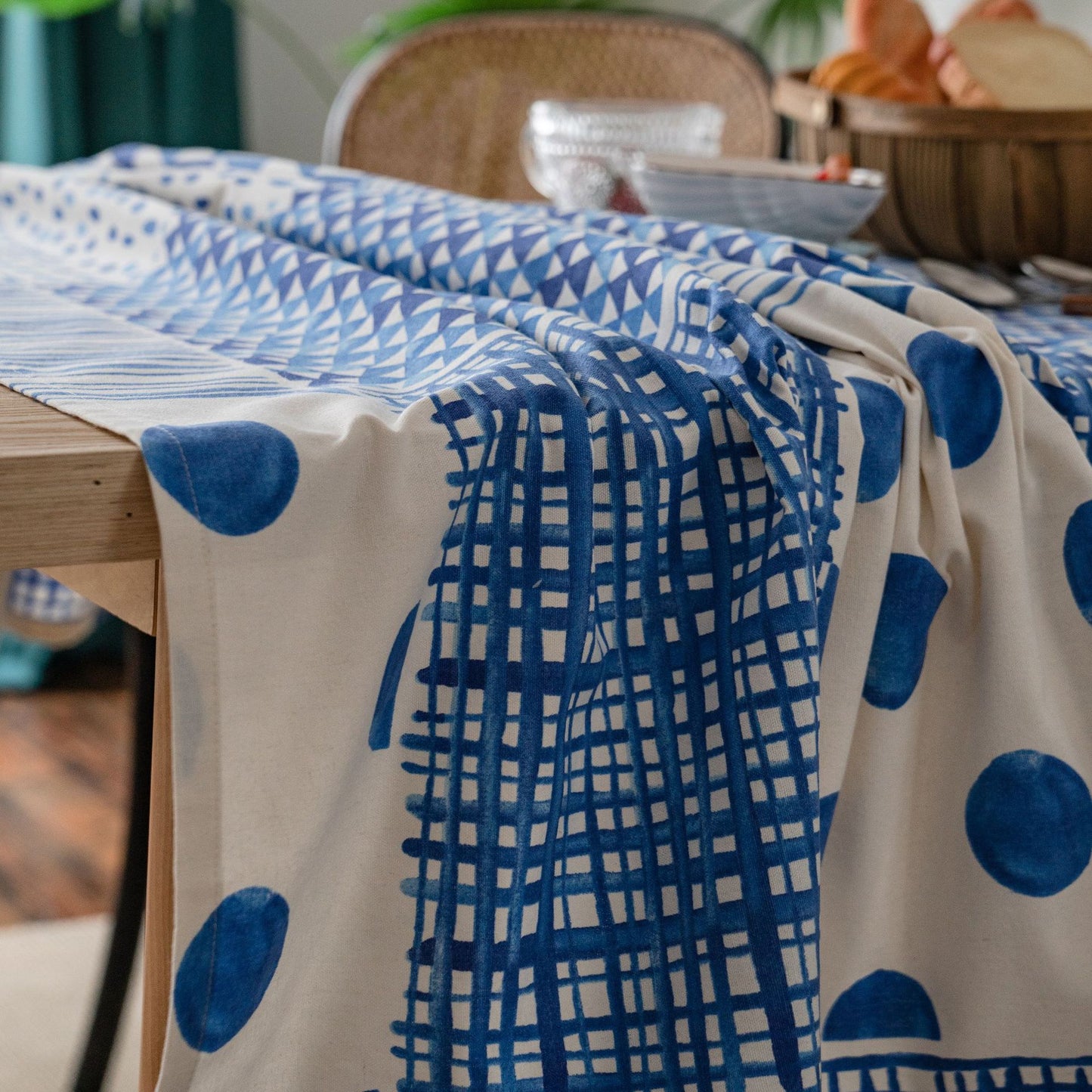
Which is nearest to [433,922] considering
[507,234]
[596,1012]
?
[596,1012]

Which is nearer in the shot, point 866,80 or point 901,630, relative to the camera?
point 901,630

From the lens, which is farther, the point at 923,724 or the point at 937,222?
the point at 937,222

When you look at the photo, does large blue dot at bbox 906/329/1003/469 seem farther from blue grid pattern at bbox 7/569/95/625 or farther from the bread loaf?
blue grid pattern at bbox 7/569/95/625

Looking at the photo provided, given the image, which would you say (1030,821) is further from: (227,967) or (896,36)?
(896,36)

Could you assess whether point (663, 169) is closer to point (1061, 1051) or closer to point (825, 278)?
point (825, 278)

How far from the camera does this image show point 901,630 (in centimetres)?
52

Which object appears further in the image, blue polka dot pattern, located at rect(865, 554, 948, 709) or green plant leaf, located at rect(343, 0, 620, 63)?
green plant leaf, located at rect(343, 0, 620, 63)

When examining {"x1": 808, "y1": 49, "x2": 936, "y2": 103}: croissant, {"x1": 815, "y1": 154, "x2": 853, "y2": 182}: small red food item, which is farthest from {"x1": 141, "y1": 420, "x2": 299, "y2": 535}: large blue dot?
{"x1": 808, "y1": 49, "x2": 936, "y2": 103}: croissant

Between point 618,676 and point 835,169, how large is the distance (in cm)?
52

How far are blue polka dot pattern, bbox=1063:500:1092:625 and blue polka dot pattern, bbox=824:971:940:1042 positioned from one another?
0.54ft

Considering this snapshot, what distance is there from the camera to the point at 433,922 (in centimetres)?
43

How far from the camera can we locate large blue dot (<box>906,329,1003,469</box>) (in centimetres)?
52

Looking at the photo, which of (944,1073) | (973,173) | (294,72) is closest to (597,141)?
(973,173)

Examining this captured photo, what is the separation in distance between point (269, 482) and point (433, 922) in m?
0.15
